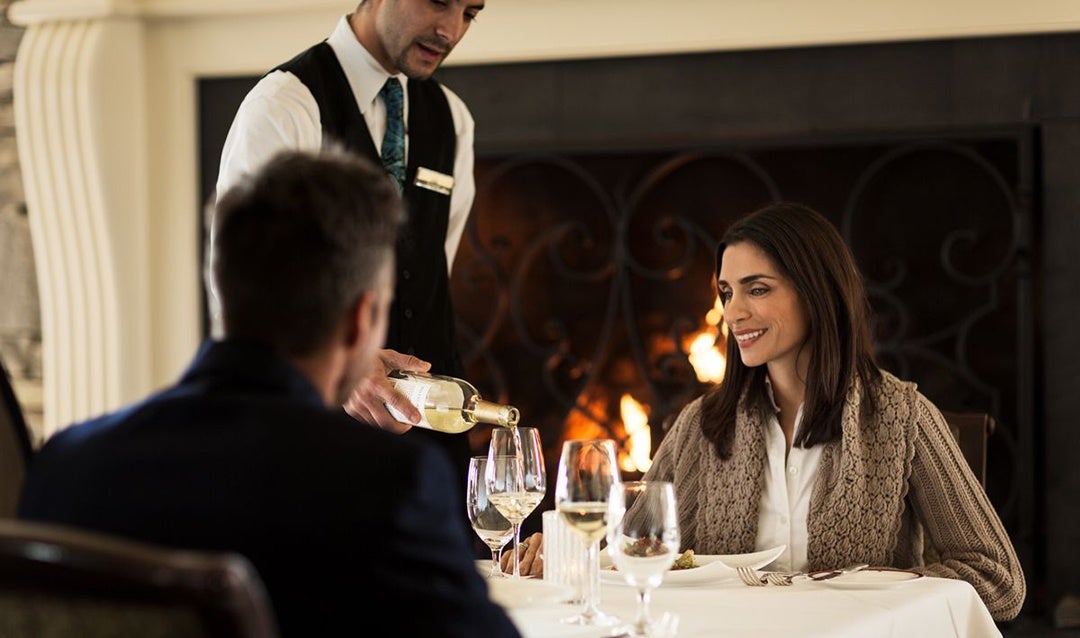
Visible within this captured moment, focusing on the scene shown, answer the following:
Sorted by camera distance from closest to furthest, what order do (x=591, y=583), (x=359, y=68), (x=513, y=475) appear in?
(x=591, y=583), (x=513, y=475), (x=359, y=68)

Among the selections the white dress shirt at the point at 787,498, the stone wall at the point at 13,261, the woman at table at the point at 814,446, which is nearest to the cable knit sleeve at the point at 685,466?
the woman at table at the point at 814,446

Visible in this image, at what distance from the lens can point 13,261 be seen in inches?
161

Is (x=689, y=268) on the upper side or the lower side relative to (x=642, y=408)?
upper

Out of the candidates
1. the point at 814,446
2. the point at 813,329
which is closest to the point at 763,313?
the point at 813,329

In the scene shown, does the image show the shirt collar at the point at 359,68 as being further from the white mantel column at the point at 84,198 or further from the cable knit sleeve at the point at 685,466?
the white mantel column at the point at 84,198

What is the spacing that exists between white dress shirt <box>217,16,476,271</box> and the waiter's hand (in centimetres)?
44

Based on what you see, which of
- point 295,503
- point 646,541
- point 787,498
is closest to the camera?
point 295,503

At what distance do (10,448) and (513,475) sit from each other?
82 centimetres

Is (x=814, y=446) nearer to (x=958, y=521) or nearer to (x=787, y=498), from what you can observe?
(x=787, y=498)

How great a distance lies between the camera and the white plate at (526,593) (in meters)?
1.59

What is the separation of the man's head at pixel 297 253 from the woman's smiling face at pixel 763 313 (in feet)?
4.29

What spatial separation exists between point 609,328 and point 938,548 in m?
1.85

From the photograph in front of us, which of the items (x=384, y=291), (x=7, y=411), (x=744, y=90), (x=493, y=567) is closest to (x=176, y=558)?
(x=384, y=291)

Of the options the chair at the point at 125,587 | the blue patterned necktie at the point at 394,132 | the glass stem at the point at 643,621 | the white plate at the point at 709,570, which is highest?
the blue patterned necktie at the point at 394,132
